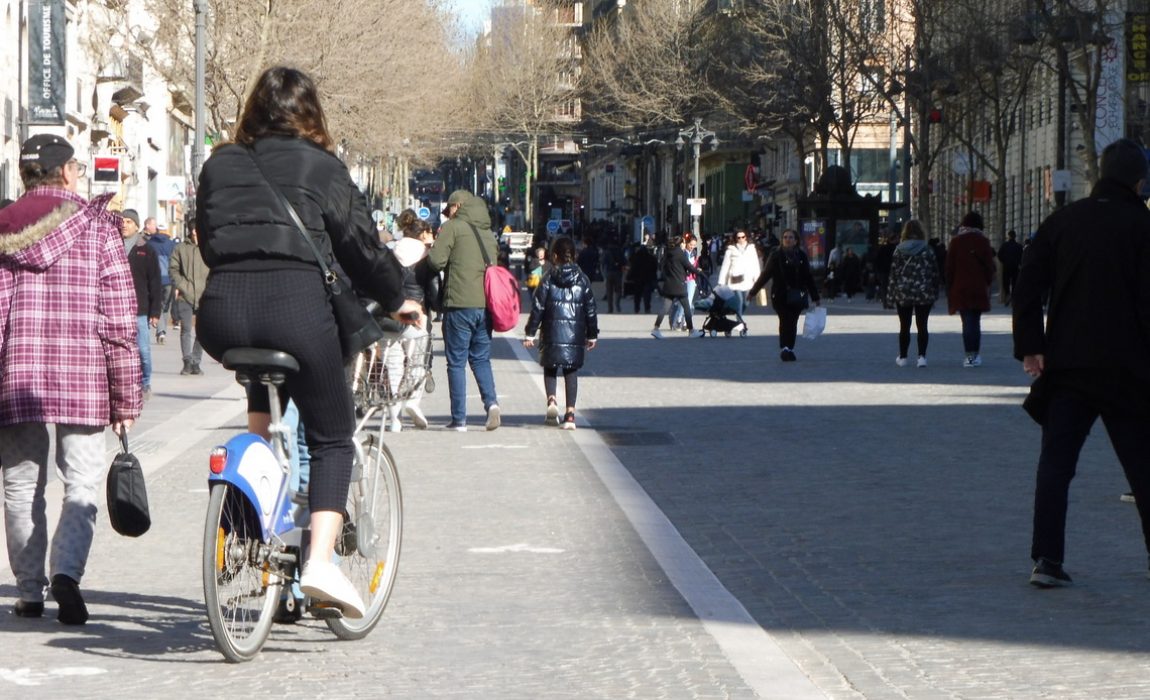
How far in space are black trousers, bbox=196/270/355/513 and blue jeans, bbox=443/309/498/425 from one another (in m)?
9.96

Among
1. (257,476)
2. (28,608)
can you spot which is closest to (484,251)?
(28,608)

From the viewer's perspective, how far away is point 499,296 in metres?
16.8

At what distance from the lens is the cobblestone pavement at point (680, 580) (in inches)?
266

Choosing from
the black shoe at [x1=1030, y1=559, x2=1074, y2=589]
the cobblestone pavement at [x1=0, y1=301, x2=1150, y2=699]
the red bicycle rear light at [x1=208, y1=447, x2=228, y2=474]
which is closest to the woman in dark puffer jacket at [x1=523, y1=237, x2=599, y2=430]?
the cobblestone pavement at [x1=0, y1=301, x2=1150, y2=699]

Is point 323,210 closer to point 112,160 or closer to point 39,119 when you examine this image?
point 112,160

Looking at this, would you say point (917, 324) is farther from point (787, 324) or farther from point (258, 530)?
point (258, 530)

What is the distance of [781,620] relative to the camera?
25.8 ft

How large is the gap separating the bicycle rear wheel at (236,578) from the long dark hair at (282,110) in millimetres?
1122

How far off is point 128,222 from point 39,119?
28094mm

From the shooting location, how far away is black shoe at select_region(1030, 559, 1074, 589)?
8.49m

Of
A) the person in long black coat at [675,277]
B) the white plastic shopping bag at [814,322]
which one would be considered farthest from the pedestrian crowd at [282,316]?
the person in long black coat at [675,277]

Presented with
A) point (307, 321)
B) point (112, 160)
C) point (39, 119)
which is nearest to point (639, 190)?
point (39, 119)

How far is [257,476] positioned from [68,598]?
136 cm

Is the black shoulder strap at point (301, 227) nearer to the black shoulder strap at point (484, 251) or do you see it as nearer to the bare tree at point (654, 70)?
the black shoulder strap at point (484, 251)
